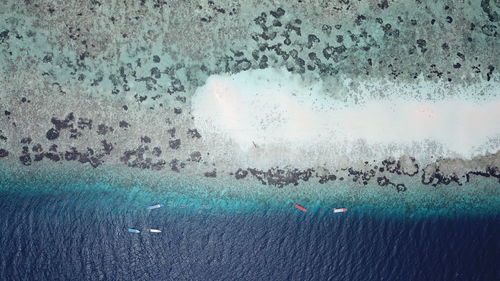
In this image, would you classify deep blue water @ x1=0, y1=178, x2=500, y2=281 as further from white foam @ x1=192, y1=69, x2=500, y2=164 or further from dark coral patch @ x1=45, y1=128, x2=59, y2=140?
white foam @ x1=192, y1=69, x2=500, y2=164

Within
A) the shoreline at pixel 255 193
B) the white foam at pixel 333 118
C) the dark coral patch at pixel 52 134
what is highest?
the white foam at pixel 333 118

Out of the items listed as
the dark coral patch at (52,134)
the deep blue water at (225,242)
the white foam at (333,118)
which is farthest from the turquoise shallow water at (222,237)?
the white foam at (333,118)

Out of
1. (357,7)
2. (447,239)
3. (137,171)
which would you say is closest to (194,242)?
(137,171)

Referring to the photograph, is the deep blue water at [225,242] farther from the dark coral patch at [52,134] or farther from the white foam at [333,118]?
the white foam at [333,118]

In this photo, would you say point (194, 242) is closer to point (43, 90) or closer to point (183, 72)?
point (183, 72)

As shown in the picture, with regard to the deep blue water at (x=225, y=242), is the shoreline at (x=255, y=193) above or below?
above

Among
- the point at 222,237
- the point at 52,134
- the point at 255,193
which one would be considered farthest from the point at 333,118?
the point at 52,134

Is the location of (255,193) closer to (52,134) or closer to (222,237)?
(222,237)

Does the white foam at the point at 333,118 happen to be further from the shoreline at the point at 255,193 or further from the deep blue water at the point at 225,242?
the deep blue water at the point at 225,242
